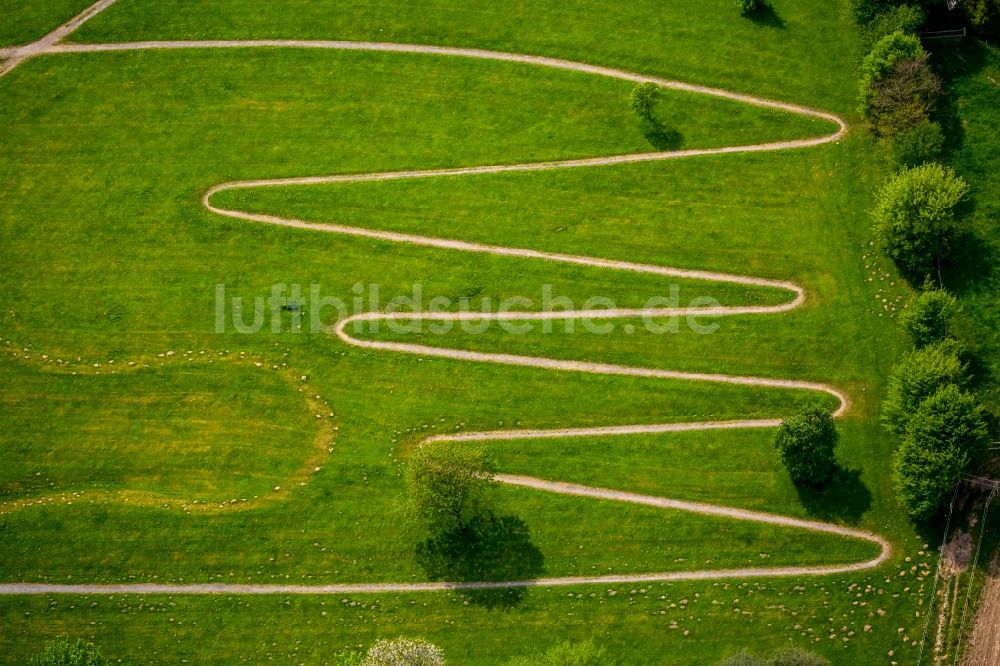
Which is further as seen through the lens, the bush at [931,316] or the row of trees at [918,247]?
the bush at [931,316]

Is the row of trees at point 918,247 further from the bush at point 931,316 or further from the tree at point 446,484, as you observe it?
the tree at point 446,484

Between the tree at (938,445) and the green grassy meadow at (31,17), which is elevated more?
the green grassy meadow at (31,17)

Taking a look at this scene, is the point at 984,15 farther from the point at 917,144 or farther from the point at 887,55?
the point at 917,144

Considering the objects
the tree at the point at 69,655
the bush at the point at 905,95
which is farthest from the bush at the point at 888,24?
→ the tree at the point at 69,655

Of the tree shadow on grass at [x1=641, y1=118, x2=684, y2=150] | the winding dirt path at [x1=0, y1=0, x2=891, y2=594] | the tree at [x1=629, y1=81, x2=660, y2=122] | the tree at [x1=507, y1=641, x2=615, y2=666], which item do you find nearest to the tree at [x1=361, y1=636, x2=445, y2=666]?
the tree at [x1=507, y1=641, x2=615, y2=666]

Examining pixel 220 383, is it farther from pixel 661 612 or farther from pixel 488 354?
pixel 661 612

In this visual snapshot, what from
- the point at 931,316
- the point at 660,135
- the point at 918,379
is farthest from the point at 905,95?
the point at 918,379
